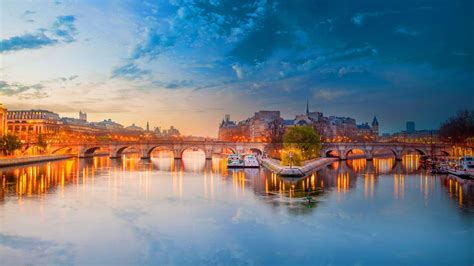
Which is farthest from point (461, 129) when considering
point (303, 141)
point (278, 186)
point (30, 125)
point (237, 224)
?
point (30, 125)

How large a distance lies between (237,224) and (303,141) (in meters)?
54.9

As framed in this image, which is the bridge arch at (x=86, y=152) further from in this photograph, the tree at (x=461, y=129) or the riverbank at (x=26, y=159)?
the tree at (x=461, y=129)

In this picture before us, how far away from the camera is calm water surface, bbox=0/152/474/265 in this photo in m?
21.9

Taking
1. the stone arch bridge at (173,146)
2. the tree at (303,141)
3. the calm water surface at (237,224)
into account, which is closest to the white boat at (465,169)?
the calm water surface at (237,224)

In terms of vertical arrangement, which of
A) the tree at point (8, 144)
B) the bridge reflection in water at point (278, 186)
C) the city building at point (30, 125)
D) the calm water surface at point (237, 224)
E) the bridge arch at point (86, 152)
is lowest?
the calm water surface at point (237, 224)

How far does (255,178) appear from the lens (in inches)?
2318

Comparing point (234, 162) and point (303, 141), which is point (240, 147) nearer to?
point (234, 162)

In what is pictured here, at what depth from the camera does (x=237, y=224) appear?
28.8 metres

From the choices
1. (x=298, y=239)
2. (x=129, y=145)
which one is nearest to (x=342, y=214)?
(x=298, y=239)

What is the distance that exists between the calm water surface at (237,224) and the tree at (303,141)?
1195 inches

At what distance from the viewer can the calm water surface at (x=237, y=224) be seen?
21906 millimetres

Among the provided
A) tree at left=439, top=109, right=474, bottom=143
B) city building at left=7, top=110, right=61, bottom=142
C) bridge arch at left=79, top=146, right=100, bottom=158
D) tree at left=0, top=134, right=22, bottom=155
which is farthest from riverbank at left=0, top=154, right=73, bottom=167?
tree at left=439, top=109, right=474, bottom=143

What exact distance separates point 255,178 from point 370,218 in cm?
2885

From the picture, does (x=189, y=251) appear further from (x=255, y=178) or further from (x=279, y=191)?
(x=255, y=178)
